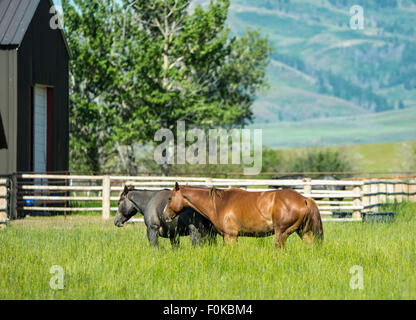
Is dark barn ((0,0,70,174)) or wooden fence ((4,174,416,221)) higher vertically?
dark barn ((0,0,70,174))

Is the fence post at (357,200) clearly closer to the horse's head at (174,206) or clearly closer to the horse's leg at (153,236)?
the horse's leg at (153,236)

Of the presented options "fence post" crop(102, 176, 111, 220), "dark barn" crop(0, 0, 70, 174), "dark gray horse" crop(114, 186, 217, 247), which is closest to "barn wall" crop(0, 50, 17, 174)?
"dark barn" crop(0, 0, 70, 174)

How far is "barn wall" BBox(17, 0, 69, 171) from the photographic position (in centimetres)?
2256

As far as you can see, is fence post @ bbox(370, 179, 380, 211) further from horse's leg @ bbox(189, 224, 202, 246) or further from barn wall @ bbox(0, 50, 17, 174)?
barn wall @ bbox(0, 50, 17, 174)

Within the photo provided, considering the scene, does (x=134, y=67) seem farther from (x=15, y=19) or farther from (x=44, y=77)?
(x=15, y=19)

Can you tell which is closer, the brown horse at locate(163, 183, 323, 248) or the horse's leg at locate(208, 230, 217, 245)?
the brown horse at locate(163, 183, 323, 248)

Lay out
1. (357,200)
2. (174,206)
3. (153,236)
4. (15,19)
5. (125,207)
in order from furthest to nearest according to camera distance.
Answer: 1. (15,19)
2. (357,200)
3. (125,207)
4. (153,236)
5. (174,206)

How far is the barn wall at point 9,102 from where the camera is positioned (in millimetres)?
21969

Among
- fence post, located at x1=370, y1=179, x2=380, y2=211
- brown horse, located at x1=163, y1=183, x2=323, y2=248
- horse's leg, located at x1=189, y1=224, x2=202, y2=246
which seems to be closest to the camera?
brown horse, located at x1=163, y1=183, x2=323, y2=248

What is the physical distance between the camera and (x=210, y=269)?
31.2 feet

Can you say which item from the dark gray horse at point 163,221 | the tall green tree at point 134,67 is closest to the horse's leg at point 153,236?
the dark gray horse at point 163,221

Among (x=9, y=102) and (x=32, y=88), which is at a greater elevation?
(x=32, y=88)

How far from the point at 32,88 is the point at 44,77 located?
0.81m

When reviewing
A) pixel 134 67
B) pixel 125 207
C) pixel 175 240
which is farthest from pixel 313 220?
pixel 134 67
